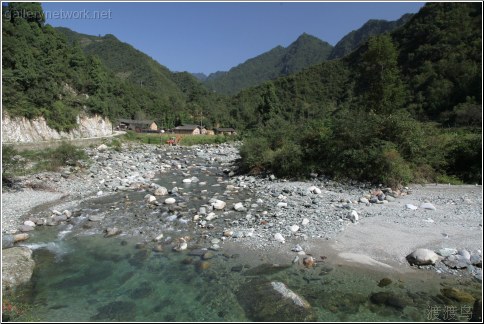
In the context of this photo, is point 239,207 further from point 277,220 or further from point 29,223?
point 29,223

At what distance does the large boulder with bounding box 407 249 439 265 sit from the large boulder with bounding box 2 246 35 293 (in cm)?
Result: 1052

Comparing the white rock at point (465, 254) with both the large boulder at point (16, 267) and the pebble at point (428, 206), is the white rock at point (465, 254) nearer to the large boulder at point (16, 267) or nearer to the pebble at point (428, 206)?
the pebble at point (428, 206)

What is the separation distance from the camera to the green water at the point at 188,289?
250 inches

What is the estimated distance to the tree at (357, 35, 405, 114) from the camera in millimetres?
26109

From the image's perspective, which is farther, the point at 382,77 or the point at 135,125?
the point at 135,125

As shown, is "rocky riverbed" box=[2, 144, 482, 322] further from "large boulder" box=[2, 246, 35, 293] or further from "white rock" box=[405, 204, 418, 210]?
"large boulder" box=[2, 246, 35, 293]

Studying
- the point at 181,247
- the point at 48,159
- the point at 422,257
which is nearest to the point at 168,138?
the point at 48,159

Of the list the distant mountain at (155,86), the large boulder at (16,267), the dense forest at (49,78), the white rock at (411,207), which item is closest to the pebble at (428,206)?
the white rock at (411,207)

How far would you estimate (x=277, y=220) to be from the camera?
1141 centimetres

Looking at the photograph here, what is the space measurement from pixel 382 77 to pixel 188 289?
86.0ft

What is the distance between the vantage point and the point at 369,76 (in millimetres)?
28547

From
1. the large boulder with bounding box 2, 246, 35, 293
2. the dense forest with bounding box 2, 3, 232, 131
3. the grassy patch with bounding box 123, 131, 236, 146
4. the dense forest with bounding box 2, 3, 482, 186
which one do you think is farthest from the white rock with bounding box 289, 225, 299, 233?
the grassy patch with bounding box 123, 131, 236, 146

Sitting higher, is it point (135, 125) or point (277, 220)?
point (135, 125)

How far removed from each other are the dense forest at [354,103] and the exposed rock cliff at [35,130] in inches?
36.3
